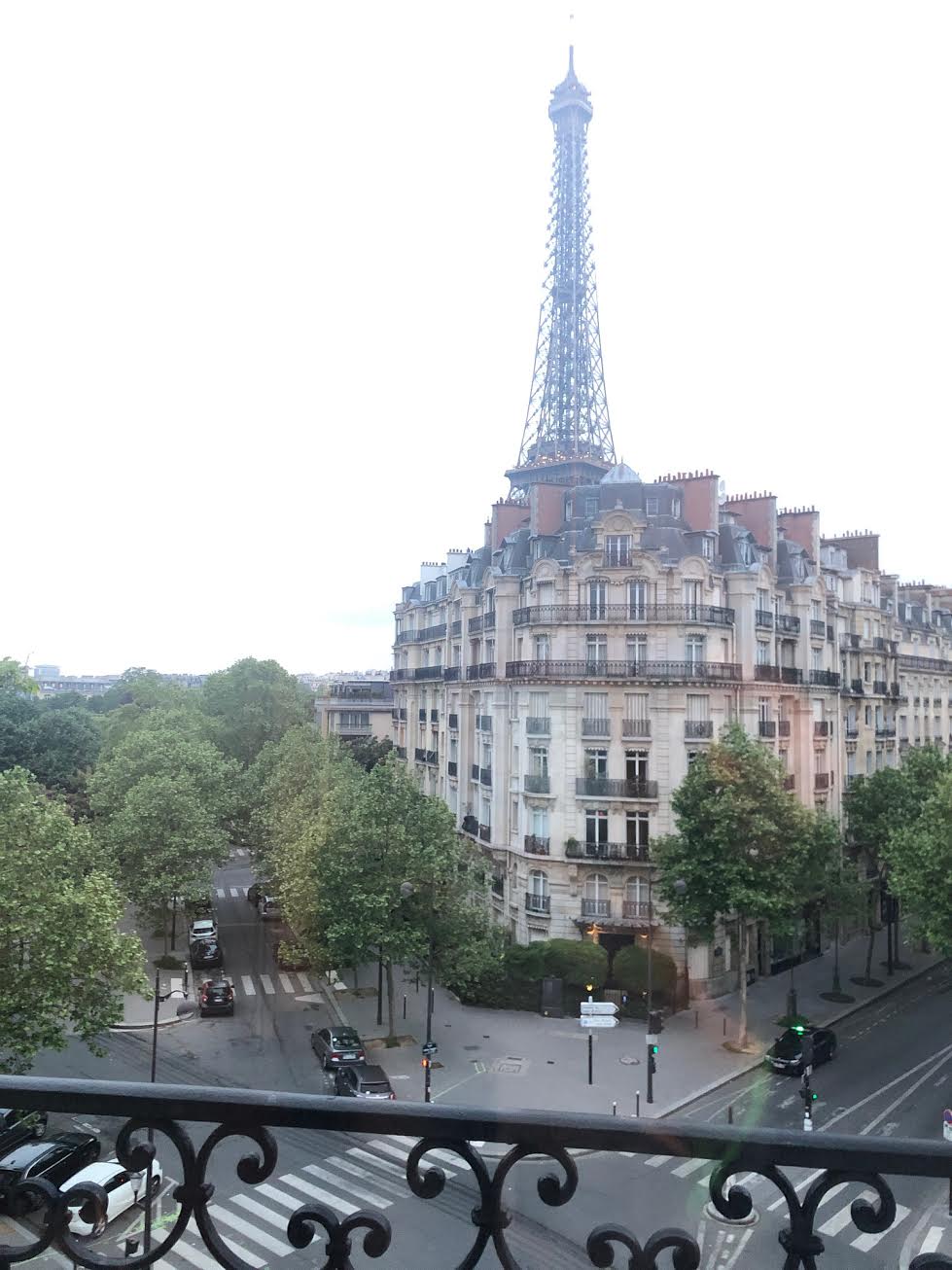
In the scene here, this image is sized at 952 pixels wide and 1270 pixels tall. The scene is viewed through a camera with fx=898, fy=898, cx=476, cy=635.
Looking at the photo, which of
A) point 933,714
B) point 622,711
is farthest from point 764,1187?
point 933,714

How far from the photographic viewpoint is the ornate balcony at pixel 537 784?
40250 millimetres

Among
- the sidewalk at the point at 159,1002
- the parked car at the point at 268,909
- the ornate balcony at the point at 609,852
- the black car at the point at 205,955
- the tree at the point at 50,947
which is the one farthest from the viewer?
the parked car at the point at 268,909

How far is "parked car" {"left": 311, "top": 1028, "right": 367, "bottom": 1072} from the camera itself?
28109mm

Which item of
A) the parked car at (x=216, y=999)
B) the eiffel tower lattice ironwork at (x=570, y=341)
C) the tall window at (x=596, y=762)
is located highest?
the eiffel tower lattice ironwork at (x=570, y=341)

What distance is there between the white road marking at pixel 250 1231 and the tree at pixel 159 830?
19.8m

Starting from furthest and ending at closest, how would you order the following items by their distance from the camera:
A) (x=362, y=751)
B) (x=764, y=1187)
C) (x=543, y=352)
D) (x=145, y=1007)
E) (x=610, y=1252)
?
(x=543, y=352)
(x=362, y=751)
(x=145, y=1007)
(x=764, y=1187)
(x=610, y=1252)

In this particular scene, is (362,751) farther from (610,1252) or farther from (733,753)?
(610,1252)

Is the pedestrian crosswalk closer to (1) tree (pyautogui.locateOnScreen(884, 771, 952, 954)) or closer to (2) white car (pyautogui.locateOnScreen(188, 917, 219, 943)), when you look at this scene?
(1) tree (pyautogui.locateOnScreen(884, 771, 952, 954))

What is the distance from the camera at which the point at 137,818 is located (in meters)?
39.1

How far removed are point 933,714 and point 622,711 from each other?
1434 inches

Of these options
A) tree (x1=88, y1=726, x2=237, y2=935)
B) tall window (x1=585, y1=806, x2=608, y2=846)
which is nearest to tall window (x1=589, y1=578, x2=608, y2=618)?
tall window (x1=585, y1=806, x2=608, y2=846)

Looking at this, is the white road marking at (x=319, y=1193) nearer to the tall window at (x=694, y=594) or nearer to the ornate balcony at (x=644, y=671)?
the ornate balcony at (x=644, y=671)

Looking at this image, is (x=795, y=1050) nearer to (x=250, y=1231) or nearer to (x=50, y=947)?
(x=250, y=1231)

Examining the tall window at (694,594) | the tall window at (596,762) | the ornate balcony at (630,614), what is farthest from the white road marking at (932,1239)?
the tall window at (694,594)
